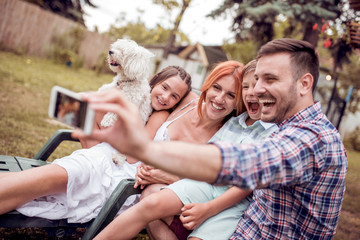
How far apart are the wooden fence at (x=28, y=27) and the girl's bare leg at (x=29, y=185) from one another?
11635 millimetres

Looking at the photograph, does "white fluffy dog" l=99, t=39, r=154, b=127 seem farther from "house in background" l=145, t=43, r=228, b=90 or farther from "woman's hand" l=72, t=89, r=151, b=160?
"house in background" l=145, t=43, r=228, b=90

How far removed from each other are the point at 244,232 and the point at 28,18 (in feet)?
43.9

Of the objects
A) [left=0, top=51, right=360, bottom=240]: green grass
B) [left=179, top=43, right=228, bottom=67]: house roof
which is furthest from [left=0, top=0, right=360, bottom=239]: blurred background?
[left=179, top=43, right=228, bottom=67]: house roof

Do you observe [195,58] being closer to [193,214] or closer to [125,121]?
[193,214]

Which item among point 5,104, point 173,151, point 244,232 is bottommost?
point 5,104

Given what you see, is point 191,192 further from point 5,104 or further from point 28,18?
point 28,18

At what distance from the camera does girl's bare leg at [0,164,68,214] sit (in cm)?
175

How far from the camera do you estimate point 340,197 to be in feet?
4.80

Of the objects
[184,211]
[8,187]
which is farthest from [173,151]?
[8,187]

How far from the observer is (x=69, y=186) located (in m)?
1.97

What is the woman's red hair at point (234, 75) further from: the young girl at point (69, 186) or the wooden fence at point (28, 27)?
the wooden fence at point (28, 27)

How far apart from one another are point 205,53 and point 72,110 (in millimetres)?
22944

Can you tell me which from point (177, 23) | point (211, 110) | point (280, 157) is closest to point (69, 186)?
point (211, 110)

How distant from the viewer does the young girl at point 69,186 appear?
180 cm
